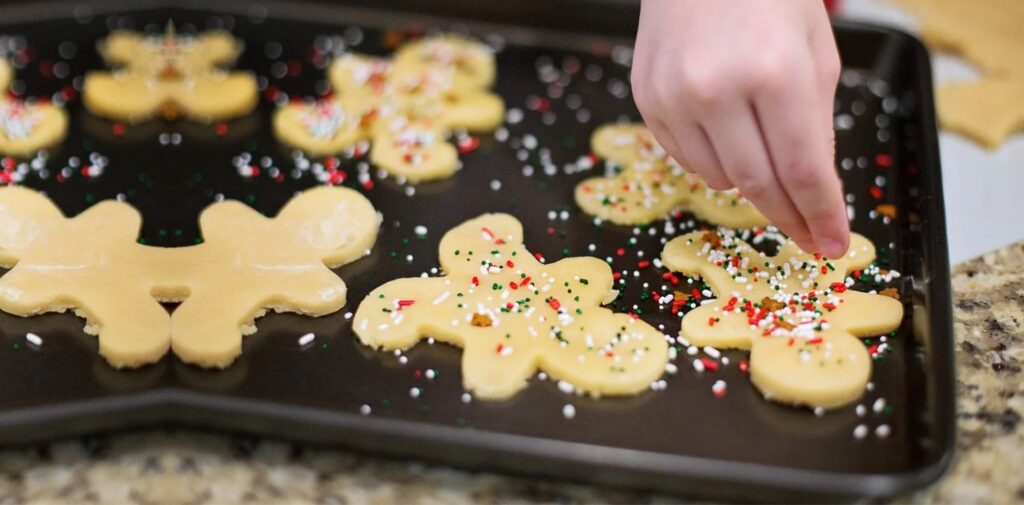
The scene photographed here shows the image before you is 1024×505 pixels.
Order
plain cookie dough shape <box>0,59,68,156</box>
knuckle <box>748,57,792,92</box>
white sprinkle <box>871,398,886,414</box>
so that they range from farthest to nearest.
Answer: plain cookie dough shape <box>0,59,68,156</box> < white sprinkle <box>871,398,886,414</box> < knuckle <box>748,57,792,92</box>

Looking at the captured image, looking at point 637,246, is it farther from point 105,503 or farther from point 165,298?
point 105,503

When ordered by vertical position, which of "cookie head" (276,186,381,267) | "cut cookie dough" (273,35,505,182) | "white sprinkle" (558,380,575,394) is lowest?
"cut cookie dough" (273,35,505,182)

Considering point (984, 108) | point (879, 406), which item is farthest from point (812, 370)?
point (984, 108)

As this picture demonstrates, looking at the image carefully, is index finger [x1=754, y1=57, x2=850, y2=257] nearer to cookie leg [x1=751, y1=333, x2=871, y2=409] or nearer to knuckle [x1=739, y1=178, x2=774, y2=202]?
knuckle [x1=739, y1=178, x2=774, y2=202]

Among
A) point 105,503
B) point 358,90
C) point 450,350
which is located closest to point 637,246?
point 450,350

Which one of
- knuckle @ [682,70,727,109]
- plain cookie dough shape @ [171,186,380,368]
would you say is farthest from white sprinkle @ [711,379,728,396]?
plain cookie dough shape @ [171,186,380,368]

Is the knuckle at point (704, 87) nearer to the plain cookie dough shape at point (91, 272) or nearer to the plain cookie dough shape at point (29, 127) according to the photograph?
the plain cookie dough shape at point (91, 272)
